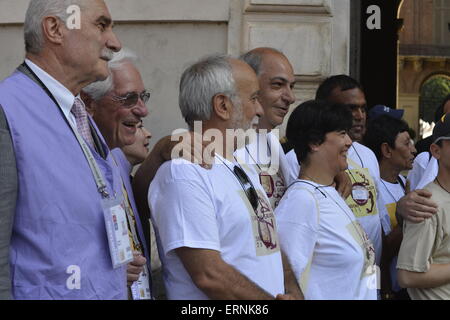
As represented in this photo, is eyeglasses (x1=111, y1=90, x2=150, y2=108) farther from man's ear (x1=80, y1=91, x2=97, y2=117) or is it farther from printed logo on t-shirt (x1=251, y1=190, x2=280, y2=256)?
printed logo on t-shirt (x1=251, y1=190, x2=280, y2=256)

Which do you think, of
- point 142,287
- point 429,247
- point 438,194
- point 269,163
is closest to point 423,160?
point 438,194

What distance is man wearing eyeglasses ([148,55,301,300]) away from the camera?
2621 mm

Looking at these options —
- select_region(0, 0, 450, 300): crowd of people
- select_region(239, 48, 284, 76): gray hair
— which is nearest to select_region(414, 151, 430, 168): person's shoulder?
select_region(0, 0, 450, 300): crowd of people

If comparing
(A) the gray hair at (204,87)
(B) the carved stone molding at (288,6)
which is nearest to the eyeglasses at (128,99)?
(A) the gray hair at (204,87)

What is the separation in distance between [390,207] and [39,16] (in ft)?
8.23

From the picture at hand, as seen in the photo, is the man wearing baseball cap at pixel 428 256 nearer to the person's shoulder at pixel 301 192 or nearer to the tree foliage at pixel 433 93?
the person's shoulder at pixel 301 192

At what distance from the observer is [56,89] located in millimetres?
2324

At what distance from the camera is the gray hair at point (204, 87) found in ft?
9.68

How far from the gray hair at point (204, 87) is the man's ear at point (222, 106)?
0.01 metres

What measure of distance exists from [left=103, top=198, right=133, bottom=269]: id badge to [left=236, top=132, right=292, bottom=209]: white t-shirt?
3.52ft

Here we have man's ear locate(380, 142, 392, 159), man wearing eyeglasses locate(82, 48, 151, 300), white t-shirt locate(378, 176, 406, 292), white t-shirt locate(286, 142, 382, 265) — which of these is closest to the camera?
man wearing eyeglasses locate(82, 48, 151, 300)

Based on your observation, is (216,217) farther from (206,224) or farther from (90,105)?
(90,105)
